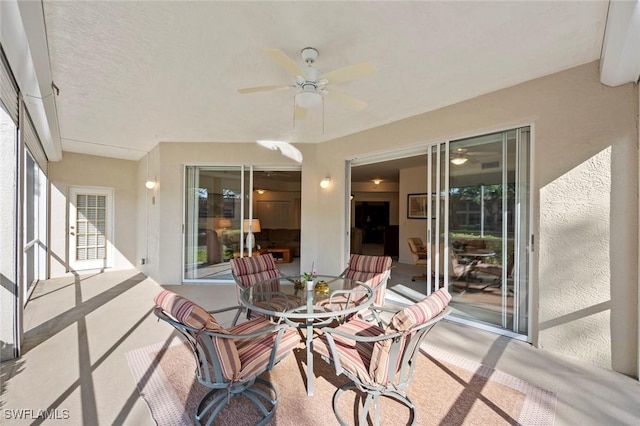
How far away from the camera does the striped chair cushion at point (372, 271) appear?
3244 mm

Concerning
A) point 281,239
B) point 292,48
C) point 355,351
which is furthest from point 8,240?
point 281,239

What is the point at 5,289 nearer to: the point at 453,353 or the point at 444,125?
the point at 453,353

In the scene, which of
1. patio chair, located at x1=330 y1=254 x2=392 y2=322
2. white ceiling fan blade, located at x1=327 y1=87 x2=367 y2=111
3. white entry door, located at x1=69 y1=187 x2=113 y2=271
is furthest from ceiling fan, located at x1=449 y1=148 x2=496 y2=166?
white entry door, located at x1=69 y1=187 x2=113 y2=271

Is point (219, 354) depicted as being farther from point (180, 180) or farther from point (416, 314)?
point (180, 180)

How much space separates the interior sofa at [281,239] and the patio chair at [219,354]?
6535 mm

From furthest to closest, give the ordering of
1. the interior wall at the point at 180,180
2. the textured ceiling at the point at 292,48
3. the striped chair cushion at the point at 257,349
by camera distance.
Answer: the interior wall at the point at 180,180
the textured ceiling at the point at 292,48
the striped chair cushion at the point at 257,349

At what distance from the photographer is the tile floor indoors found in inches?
77.4

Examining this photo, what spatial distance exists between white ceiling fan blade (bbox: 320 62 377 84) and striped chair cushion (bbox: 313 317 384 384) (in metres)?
1.95

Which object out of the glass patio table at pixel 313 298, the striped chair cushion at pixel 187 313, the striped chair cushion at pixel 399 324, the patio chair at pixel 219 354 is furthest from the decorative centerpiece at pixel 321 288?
the striped chair cushion at pixel 187 313

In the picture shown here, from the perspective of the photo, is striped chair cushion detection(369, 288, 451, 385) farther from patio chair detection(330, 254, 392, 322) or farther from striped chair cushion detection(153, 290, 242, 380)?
patio chair detection(330, 254, 392, 322)

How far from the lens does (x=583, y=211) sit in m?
2.61

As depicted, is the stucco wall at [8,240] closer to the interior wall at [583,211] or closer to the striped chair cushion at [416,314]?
the striped chair cushion at [416,314]

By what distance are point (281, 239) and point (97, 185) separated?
4883 millimetres

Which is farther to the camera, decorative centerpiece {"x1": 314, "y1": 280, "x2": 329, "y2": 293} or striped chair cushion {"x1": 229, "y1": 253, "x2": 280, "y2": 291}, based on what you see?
striped chair cushion {"x1": 229, "y1": 253, "x2": 280, "y2": 291}
